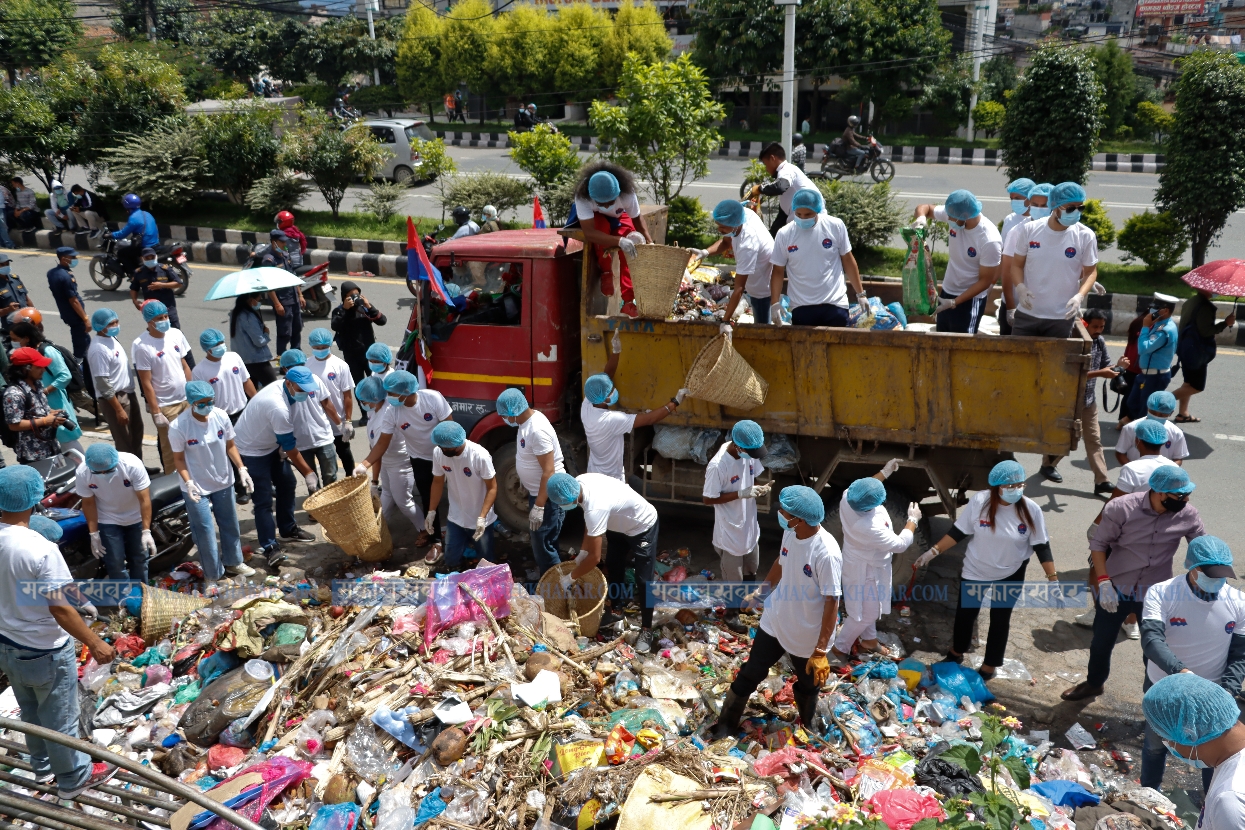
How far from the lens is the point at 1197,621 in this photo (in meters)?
4.38

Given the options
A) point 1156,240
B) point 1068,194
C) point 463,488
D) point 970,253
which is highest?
point 1068,194

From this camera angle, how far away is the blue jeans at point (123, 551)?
20.9ft

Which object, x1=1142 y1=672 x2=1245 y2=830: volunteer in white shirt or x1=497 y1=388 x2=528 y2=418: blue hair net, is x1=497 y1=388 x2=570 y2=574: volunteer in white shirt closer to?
x1=497 y1=388 x2=528 y2=418: blue hair net

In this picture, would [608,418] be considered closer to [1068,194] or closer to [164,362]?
[1068,194]

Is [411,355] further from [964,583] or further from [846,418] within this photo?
[964,583]

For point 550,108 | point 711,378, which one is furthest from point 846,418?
point 550,108

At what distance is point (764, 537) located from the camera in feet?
23.9

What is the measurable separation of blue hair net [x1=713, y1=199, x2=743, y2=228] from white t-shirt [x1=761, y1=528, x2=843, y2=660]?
2.73m

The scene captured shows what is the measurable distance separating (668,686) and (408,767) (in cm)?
151

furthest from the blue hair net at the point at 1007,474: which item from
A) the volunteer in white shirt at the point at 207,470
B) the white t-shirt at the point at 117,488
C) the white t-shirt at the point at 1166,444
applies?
the white t-shirt at the point at 117,488

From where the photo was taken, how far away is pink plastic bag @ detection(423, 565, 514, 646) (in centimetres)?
552

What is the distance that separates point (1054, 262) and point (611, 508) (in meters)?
3.65

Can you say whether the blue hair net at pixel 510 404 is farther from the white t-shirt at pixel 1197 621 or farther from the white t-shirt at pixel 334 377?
the white t-shirt at pixel 1197 621

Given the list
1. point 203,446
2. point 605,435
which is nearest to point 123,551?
point 203,446
